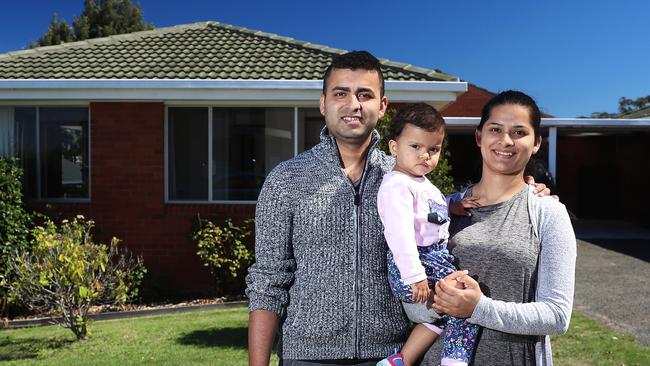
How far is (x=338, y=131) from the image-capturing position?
237 centimetres

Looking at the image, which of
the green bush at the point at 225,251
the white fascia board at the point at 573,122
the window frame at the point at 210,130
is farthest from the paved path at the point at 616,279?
the window frame at the point at 210,130

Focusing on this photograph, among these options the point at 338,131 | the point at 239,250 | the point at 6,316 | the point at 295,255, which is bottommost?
the point at 6,316

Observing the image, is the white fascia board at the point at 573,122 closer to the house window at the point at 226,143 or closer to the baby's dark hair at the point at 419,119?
the house window at the point at 226,143

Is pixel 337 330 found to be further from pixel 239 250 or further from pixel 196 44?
pixel 196 44

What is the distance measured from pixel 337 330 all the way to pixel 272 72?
850cm

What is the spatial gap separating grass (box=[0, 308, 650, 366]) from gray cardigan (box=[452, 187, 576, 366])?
4.61 metres

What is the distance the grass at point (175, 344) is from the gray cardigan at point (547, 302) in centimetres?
461

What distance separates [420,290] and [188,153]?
28.6 feet

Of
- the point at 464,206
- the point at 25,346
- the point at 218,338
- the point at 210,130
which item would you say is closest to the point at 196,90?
the point at 210,130

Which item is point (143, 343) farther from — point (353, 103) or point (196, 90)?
point (353, 103)

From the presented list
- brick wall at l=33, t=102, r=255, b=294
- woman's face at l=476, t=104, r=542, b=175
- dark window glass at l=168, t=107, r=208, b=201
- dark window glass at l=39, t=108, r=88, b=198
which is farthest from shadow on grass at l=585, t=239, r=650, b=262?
woman's face at l=476, t=104, r=542, b=175

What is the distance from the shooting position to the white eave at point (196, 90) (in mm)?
9633

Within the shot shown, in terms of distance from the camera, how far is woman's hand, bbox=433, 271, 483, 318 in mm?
1968

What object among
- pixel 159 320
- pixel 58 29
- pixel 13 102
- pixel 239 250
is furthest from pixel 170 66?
pixel 58 29
